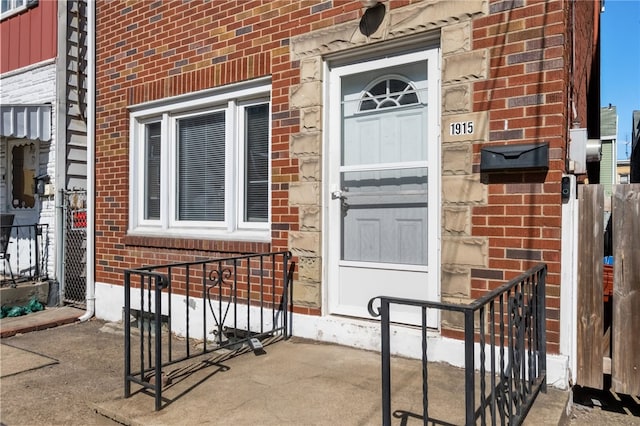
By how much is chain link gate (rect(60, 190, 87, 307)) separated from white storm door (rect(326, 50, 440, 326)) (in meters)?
3.95

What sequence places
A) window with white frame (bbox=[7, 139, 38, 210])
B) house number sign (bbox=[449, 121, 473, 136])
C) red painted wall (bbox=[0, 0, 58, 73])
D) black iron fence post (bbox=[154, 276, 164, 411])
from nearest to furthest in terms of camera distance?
black iron fence post (bbox=[154, 276, 164, 411]) < house number sign (bbox=[449, 121, 473, 136]) < red painted wall (bbox=[0, 0, 58, 73]) < window with white frame (bbox=[7, 139, 38, 210])

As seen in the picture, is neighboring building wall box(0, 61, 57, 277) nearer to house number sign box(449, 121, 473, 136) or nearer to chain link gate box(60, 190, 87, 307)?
chain link gate box(60, 190, 87, 307)

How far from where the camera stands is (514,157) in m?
3.29

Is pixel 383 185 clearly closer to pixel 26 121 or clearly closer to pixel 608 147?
pixel 26 121

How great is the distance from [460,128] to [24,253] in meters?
6.65

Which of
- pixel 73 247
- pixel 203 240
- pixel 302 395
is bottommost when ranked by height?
pixel 302 395

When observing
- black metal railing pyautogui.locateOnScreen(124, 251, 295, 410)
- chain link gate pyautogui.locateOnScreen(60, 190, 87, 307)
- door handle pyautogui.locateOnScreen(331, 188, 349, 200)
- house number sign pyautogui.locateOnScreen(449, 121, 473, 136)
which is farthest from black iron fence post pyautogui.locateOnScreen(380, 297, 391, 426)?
chain link gate pyautogui.locateOnScreen(60, 190, 87, 307)

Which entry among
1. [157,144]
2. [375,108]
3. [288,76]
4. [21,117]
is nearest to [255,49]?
[288,76]

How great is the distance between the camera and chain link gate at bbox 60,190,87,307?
6.58m

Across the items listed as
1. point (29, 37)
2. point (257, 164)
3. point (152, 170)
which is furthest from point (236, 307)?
point (29, 37)

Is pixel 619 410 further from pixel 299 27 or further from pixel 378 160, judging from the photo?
pixel 299 27

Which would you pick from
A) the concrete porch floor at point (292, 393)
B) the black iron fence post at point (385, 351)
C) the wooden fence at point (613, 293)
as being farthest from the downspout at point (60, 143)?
the wooden fence at point (613, 293)

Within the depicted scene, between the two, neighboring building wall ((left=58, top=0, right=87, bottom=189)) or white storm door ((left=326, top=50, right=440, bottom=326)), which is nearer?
white storm door ((left=326, top=50, right=440, bottom=326))

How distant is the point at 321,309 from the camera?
14.0 feet
